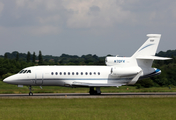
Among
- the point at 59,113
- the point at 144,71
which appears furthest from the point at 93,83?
the point at 59,113

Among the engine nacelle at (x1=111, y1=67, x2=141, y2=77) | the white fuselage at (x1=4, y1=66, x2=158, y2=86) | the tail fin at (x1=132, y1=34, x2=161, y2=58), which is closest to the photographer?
the white fuselage at (x1=4, y1=66, x2=158, y2=86)

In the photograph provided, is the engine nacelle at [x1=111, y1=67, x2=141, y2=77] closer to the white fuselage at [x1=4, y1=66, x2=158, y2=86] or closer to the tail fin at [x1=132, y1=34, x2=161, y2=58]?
the white fuselage at [x1=4, y1=66, x2=158, y2=86]

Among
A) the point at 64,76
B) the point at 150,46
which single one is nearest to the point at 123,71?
the point at 150,46

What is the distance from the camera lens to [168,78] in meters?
65.6

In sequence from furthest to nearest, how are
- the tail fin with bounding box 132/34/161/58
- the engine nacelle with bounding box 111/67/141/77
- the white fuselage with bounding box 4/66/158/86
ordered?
the tail fin with bounding box 132/34/161/58, the engine nacelle with bounding box 111/67/141/77, the white fuselage with bounding box 4/66/158/86

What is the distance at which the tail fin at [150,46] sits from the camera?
137 ft

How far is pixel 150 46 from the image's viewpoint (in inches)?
1649

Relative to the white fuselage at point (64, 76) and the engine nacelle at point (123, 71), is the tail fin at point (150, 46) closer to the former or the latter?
the engine nacelle at point (123, 71)

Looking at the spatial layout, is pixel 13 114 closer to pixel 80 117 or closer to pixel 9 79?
pixel 80 117

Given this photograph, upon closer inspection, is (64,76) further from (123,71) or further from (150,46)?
(150,46)

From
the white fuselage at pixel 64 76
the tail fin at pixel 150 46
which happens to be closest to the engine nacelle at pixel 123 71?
the white fuselage at pixel 64 76

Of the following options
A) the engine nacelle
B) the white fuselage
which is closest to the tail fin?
the engine nacelle

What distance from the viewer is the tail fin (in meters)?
41.9

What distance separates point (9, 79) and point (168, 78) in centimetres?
3702
